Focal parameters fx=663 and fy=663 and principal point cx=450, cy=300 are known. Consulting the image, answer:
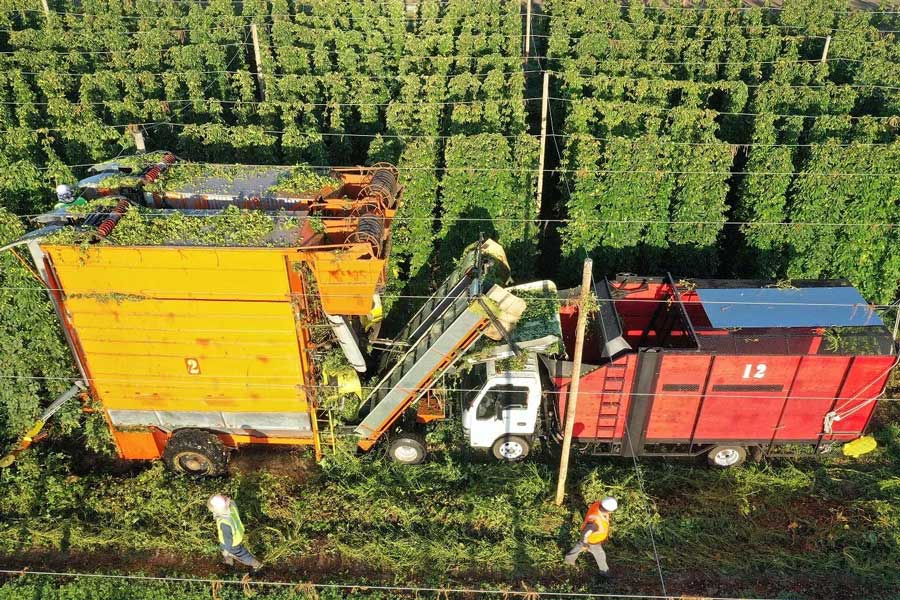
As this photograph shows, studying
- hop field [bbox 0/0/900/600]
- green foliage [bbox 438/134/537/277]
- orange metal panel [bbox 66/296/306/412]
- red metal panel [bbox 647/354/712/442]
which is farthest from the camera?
green foliage [bbox 438/134/537/277]

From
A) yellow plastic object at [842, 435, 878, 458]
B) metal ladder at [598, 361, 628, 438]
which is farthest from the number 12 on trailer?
yellow plastic object at [842, 435, 878, 458]

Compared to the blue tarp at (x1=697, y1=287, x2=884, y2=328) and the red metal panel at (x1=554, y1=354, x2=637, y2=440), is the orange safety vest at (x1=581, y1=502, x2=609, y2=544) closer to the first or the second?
the red metal panel at (x1=554, y1=354, x2=637, y2=440)

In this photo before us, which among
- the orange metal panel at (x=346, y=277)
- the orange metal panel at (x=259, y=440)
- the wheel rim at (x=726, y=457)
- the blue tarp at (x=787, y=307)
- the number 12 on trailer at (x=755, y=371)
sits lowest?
the wheel rim at (x=726, y=457)

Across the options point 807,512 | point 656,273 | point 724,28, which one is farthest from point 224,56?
point 807,512

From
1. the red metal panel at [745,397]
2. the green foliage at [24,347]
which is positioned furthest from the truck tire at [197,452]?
the red metal panel at [745,397]

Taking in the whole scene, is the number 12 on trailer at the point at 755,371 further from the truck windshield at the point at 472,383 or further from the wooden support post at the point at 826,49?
the wooden support post at the point at 826,49

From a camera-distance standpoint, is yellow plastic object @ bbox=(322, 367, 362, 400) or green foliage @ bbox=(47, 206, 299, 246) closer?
green foliage @ bbox=(47, 206, 299, 246)

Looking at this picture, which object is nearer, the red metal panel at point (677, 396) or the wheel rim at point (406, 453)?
the red metal panel at point (677, 396)

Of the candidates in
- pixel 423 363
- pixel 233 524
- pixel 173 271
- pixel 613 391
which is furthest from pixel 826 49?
pixel 233 524
